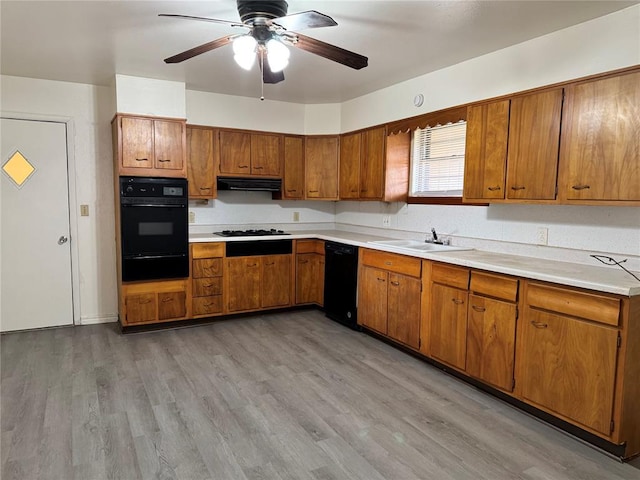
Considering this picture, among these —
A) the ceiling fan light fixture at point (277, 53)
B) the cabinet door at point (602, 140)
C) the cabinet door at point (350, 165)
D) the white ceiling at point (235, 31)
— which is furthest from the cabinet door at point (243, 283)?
the cabinet door at point (602, 140)

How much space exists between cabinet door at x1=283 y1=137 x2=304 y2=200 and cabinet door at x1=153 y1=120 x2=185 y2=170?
130 cm

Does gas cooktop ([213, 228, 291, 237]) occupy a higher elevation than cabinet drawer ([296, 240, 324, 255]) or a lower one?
higher

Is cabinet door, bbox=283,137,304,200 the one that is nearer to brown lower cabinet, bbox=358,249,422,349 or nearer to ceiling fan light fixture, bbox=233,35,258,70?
brown lower cabinet, bbox=358,249,422,349

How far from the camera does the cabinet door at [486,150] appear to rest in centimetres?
314

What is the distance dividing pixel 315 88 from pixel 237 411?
3.31m

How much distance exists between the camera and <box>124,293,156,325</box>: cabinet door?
4.21 m

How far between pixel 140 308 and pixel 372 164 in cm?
286

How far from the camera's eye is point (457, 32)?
115 inches

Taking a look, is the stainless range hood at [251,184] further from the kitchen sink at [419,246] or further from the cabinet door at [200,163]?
the kitchen sink at [419,246]

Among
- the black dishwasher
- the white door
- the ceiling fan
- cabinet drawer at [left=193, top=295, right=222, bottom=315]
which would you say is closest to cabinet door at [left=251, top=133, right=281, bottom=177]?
the black dishwasher

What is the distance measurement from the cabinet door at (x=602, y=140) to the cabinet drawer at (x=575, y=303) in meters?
0.63

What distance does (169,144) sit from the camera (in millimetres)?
4297

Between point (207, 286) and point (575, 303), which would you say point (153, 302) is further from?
point (575, 303)

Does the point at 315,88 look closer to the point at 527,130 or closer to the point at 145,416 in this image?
the point at 527,130
